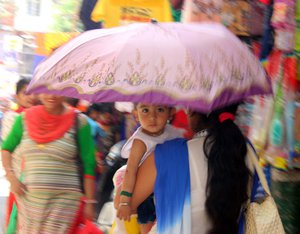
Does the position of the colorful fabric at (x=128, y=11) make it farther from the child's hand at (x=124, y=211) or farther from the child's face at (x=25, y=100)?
the child's hand at (x=124, y=211)

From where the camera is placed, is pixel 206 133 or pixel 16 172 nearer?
pixel 206 133

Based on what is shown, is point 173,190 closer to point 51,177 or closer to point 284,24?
point 51,177

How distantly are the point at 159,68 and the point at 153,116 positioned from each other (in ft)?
1.55

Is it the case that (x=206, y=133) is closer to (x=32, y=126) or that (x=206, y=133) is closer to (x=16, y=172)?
(x=32, y=126)

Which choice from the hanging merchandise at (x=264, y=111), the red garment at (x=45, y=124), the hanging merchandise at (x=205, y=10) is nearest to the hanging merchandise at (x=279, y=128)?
the hanging merchandise at (x=264, y=111)

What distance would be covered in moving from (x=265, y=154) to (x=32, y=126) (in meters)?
1.80

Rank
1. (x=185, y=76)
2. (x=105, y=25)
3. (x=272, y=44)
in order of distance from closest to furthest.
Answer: (x=185, y=76) → (x=272, y=44) → (x=105, y=25)

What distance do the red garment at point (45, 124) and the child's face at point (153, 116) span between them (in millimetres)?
1134

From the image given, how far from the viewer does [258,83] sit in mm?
2678

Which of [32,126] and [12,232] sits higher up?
[32,126]

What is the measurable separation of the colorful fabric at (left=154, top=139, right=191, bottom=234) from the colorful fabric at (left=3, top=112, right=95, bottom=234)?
1.47 metres

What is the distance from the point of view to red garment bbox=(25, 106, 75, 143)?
3889 mm

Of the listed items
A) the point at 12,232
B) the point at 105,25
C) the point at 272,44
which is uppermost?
the point at 272,44

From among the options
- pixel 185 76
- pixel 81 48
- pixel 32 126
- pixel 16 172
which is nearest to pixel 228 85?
pixel 185 76
